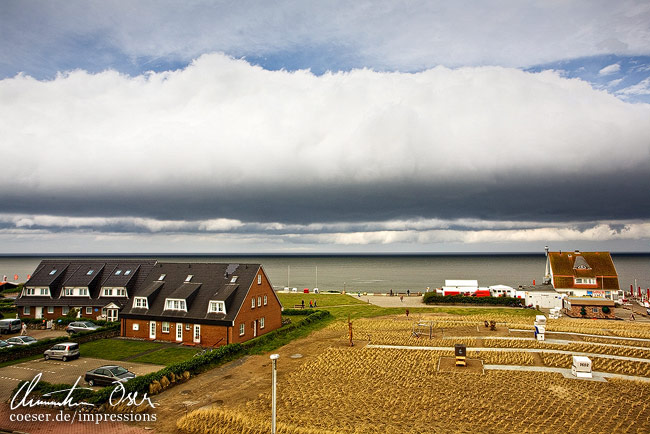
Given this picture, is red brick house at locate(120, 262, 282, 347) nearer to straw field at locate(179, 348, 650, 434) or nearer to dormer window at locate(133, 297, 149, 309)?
dormer window at locate(133, 297, 149, 309)

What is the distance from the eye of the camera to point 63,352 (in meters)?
39.4

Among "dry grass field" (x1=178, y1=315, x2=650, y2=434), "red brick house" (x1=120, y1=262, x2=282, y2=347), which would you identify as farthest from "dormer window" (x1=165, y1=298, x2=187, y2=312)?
"dry grass field" (x1=178, y1=315, x2=650, y2=434)

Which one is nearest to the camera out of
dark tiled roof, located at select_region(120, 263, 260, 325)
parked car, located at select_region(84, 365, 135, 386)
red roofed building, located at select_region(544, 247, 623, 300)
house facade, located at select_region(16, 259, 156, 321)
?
parked car, located at select_region(84, 365, 135, 386)

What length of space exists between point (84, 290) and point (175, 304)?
2340cm

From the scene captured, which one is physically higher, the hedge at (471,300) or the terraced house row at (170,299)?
the terraced house row at (170,299)

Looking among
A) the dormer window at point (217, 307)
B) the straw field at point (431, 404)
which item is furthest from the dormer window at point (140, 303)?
the straw field at point (431, 404)

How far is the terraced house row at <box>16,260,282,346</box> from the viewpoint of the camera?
45625 millimetres

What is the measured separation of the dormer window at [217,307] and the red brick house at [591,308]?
180 ft

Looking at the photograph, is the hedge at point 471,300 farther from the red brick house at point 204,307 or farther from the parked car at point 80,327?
the parked car at point 80,327

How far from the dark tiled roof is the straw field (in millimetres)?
14668

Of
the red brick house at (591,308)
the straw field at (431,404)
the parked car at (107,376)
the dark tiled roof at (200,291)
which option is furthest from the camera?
the red brick house at (591,308)

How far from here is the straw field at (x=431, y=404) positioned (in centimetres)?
2394

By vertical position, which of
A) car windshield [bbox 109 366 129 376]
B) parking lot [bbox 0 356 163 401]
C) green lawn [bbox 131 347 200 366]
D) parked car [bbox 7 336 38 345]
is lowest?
green lawn [bbox 131 347 200 366]

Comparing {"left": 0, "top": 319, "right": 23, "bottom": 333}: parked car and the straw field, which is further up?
{"left": 0, "top": 319, "right": 23, "bottom": 333}: parked car
